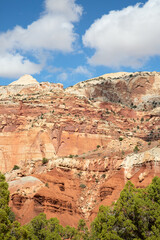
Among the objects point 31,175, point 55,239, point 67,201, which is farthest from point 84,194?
point 55,239

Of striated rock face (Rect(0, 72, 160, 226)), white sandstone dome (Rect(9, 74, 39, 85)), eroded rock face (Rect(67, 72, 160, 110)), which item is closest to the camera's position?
striated rock face (Rect(0, 72, 160, 226))

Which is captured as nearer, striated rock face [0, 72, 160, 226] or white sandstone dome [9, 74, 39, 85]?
striated rock face [0, 72, 160, 226]

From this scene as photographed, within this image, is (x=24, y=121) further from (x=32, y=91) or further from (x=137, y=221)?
(x=137, y=221)

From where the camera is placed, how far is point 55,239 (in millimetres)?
28438

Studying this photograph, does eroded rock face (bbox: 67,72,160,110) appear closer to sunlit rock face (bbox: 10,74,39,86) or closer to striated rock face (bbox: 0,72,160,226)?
striated rock face (bbox: 0,72,160,226)

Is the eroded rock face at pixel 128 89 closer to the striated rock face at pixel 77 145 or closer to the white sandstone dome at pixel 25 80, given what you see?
the striated rock face at pixel 77 145

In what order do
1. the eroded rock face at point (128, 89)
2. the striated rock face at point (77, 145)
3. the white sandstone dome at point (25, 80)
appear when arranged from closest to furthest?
the striated rock face at point (77, 145), the eroded rock face at point (128, 89), the white sandstone dome at point (25, 80)

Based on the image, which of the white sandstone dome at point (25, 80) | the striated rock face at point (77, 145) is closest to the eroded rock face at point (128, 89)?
the striated rock face at point (77, 145)

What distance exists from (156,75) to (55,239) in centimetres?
8925

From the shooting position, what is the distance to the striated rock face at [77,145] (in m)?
45.2

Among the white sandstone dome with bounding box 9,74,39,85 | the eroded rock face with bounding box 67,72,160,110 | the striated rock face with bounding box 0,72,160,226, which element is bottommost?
the striated rock face with bounding box 0,72,160,226

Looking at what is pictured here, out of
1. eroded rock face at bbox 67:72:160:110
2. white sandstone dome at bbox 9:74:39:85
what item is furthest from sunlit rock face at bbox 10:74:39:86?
eroded rock face at bbox 67:72:160:110

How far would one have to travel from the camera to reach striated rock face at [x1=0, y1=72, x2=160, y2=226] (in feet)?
148

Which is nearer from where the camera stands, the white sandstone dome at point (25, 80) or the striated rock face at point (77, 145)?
the striated rock face at point (77, 145)
